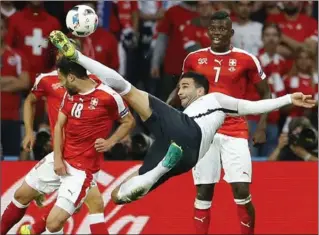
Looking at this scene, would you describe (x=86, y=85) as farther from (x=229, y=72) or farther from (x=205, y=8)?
(x=205, y=8)

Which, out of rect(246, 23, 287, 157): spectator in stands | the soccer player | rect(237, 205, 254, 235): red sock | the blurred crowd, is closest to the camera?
the soccer player

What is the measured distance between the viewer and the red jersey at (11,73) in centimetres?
1530

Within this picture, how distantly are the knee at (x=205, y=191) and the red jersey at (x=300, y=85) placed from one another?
2.67 meters

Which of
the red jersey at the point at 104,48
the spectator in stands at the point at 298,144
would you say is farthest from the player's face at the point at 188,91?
the red jersey at the point at 104,48

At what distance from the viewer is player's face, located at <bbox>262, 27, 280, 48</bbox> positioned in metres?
15.8

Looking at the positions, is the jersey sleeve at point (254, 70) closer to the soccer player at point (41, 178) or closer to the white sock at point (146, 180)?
the soccer player at point (41, 178)

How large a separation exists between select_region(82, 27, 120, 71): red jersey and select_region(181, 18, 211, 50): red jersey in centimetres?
86

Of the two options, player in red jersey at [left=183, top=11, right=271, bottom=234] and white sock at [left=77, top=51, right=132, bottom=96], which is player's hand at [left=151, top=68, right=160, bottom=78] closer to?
player in red jersey at [left=183, top=11, right=271, bottom=234]

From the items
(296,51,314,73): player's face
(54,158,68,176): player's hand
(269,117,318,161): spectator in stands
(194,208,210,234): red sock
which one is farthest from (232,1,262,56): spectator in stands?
(54,158,68,176): player's hand

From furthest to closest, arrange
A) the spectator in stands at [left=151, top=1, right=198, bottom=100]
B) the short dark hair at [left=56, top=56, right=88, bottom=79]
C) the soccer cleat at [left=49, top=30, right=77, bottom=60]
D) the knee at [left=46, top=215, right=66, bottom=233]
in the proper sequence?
1. the spectator in stands at [left=151, top=1, right=198, bottom=100]
2. the knee at [left=46, top=215, right=66, bottom=233]
3. the short dark hair at [left=56, top=56, right=88, bottom=79]
4. the soccer cleat at [left=49, top=30, right=77, bottom=60]

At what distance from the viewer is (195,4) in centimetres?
1576

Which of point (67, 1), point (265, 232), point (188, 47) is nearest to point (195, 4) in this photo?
point (188, 47)

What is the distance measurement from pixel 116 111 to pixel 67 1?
3284 millimetres

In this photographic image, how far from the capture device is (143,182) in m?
11.8
